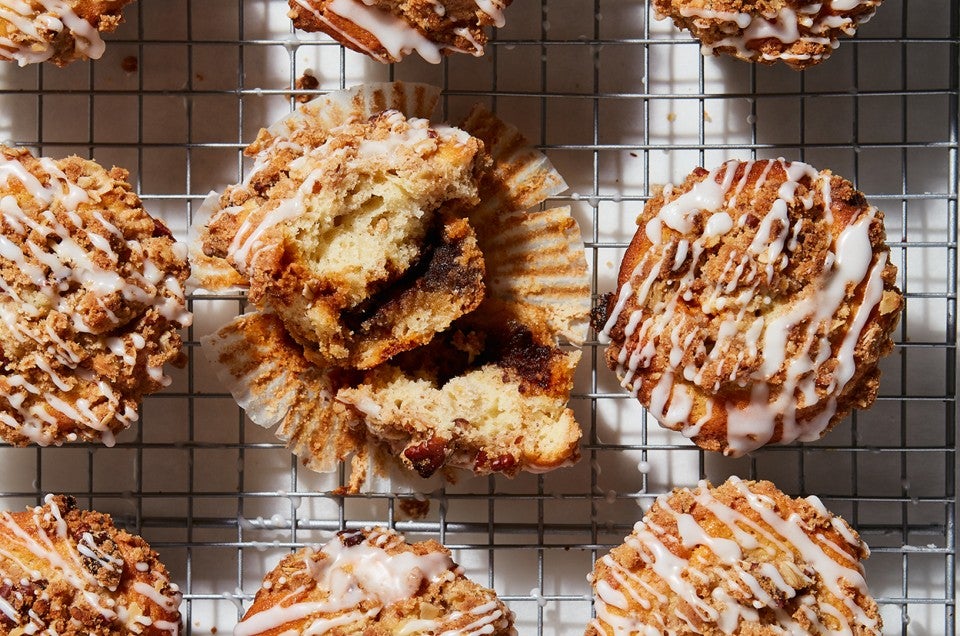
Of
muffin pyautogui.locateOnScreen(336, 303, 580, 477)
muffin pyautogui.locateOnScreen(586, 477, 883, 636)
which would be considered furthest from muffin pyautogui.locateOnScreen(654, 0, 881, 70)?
muffin pyautogui.locateOnScreen(586, 477, 883, 636)

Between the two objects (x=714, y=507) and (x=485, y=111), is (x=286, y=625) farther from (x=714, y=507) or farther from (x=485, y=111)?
(x=485, y=111)

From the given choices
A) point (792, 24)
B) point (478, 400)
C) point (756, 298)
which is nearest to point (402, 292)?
point (478, 400)

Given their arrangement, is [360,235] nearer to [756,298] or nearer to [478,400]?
[478,400]

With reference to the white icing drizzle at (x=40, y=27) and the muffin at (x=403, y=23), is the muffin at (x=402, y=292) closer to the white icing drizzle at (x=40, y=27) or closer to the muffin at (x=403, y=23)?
the muffin at (x=403, y=23)

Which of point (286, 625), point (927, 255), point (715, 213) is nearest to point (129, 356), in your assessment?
point (286, 625)

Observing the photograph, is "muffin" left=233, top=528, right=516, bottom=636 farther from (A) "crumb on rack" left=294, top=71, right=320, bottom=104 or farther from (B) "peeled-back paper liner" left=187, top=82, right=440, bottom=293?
(A) "crumb on rack" left=294, top=71, right=320, bottom=104

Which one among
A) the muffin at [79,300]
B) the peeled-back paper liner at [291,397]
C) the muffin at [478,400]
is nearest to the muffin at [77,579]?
the muffin at [79,300]
